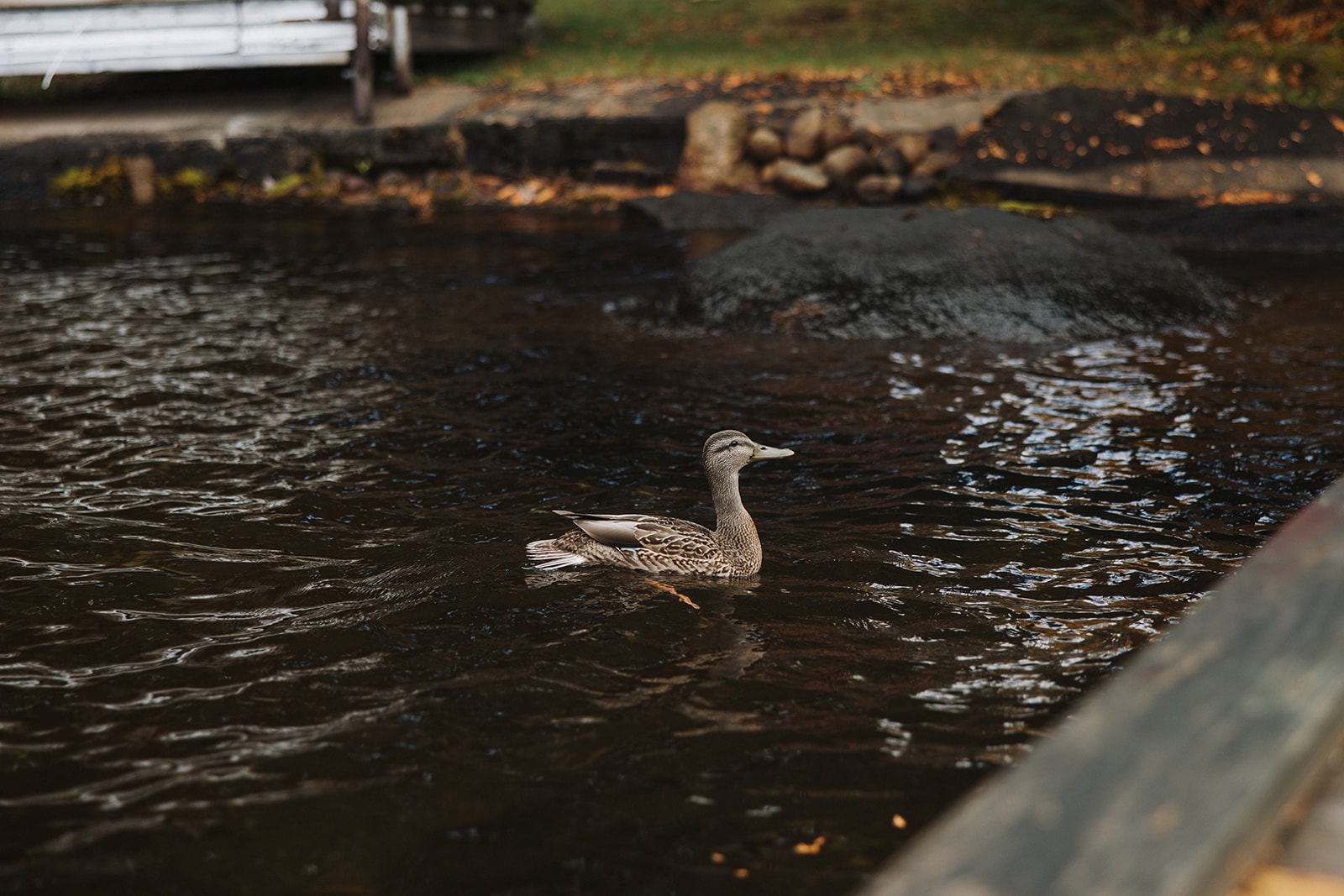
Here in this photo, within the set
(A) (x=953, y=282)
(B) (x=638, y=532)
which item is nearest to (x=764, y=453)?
(B) (x=638, y=532)

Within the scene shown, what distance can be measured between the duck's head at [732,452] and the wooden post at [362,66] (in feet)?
45.5

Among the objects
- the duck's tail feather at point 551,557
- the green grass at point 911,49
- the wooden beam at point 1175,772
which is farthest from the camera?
the green grass at point 911,49

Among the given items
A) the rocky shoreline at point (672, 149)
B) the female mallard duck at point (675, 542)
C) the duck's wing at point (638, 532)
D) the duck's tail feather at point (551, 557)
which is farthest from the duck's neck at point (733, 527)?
the rocky shoreline at point (672, 149)

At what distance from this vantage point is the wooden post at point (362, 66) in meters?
17.2

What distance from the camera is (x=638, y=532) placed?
510 centimetres

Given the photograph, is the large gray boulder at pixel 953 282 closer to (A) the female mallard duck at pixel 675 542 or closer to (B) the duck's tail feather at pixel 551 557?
(A) the female mallard duck at pixel 675 542

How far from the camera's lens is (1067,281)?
32.3ft

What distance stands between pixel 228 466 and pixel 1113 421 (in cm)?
561

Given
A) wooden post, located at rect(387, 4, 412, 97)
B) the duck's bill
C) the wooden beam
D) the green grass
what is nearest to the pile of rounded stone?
the green grass

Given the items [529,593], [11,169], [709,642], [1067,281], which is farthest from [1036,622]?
[11,169]

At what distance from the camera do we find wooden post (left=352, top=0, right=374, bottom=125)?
1722 centimetres

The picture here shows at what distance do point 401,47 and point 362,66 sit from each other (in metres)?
1.23

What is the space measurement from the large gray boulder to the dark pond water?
44cm

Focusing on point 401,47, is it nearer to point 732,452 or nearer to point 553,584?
point 732,452
